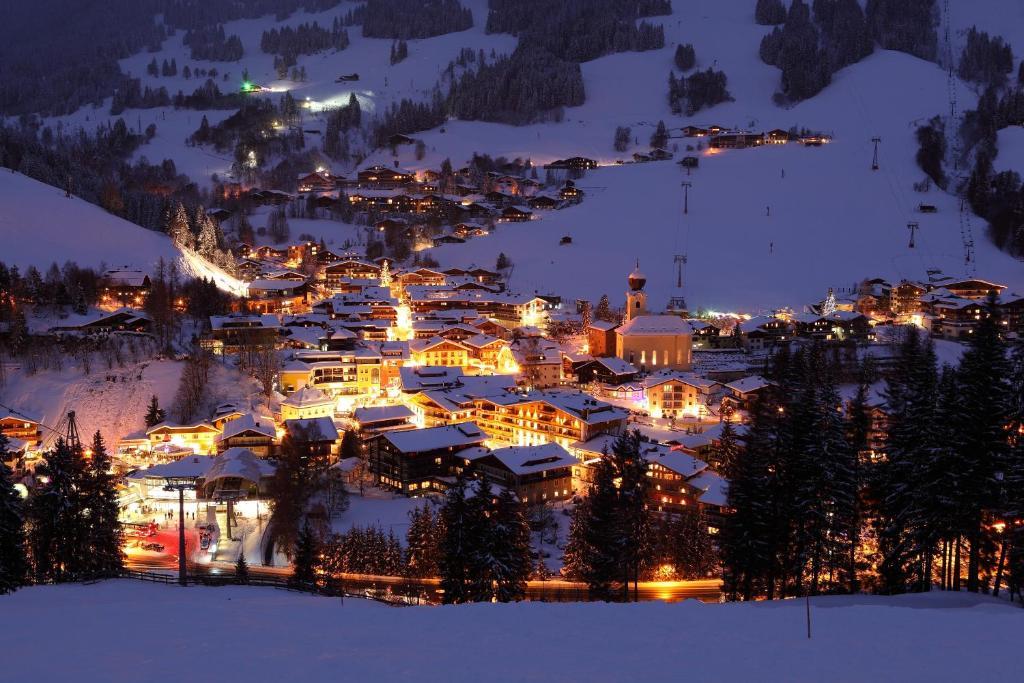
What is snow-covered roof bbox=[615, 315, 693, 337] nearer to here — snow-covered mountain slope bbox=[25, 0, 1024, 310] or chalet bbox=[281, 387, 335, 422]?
snow-covered mountain slope bbox=[25, 0, 1024, 310]

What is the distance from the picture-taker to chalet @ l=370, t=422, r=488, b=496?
96.7ft

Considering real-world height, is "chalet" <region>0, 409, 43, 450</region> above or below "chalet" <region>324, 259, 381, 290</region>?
below

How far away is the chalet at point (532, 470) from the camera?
28.5m

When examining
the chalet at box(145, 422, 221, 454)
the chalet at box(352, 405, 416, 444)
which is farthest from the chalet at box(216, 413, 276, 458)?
the chalet at box(352, 405, 416, 444)

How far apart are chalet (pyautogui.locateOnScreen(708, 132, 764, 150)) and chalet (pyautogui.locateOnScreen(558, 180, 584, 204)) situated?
61.7ft

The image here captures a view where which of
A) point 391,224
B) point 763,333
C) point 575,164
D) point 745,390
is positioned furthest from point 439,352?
point 575,164

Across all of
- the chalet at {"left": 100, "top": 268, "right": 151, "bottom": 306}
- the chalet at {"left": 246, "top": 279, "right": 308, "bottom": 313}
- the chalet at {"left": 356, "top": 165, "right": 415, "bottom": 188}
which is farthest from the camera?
the chalet at {"left": 356, "top": 165, "right": 415, "bottom": 188}

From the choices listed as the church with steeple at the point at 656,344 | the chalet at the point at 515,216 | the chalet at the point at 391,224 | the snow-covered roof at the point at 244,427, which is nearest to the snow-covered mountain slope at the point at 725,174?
the chalet at the point at 515,216

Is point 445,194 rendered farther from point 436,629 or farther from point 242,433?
point 436,629

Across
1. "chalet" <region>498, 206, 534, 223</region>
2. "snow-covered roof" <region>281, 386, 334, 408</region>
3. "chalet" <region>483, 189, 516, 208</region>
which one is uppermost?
"chalet" <region>483, 189, 516, 208</region>

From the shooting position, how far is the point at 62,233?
48031 millimetres

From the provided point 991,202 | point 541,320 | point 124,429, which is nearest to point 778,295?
point 541,320

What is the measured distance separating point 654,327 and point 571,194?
33.8m

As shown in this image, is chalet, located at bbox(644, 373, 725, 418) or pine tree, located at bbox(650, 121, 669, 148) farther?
pine tree, located at bbox(650, 121, 669, 148)
